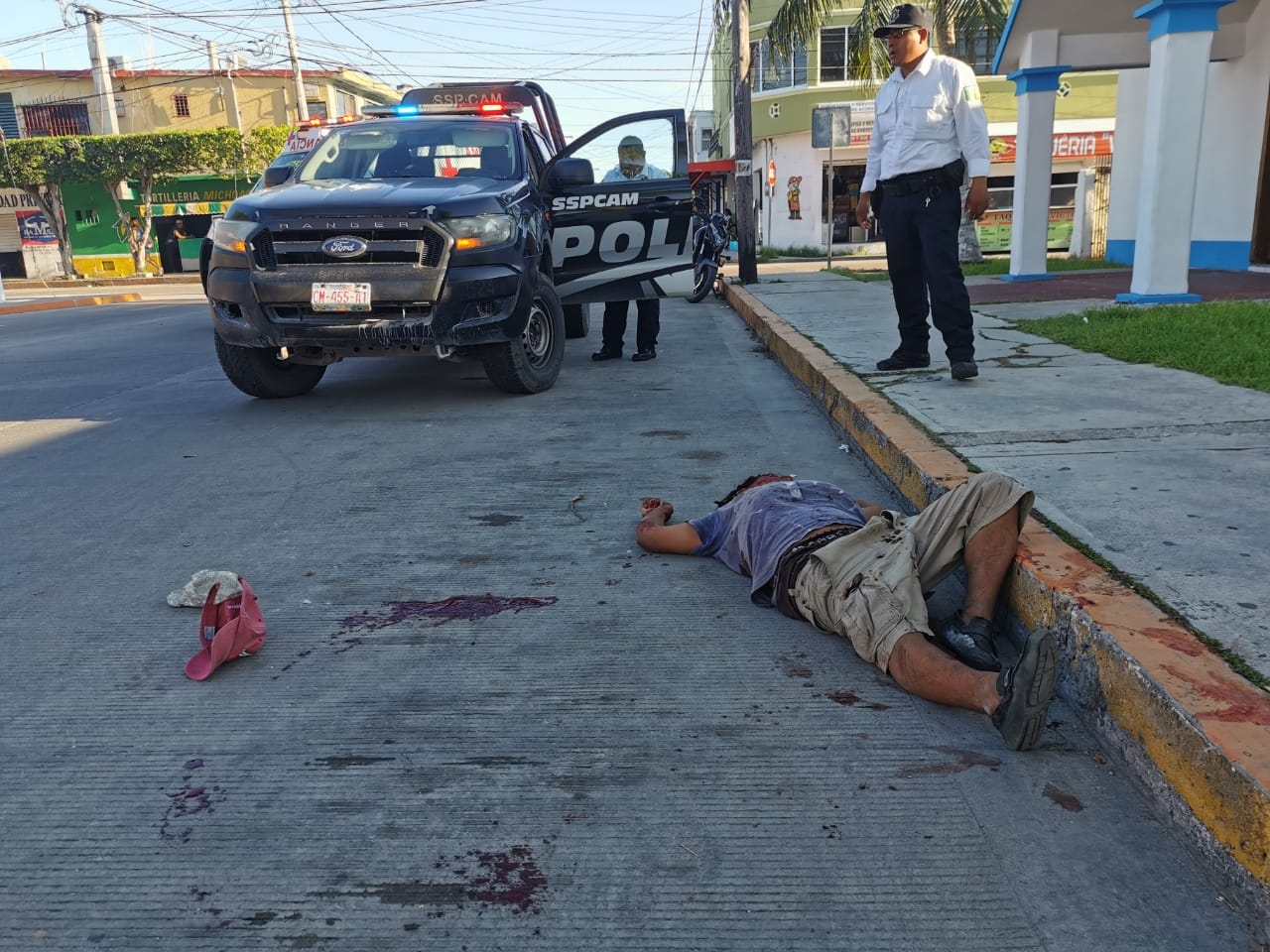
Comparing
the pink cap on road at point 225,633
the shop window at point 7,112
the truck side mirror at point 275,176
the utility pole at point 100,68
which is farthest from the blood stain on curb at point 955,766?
the shop window at point 7,112

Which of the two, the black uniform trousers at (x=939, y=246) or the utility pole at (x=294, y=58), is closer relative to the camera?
the black uniform trousers at (x=939, y=246)

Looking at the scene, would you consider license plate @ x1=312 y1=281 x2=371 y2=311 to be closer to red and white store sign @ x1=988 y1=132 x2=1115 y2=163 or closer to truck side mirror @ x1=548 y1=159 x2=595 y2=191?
truck side mirror @ x1=548 y1=159 x2=595 y2=191

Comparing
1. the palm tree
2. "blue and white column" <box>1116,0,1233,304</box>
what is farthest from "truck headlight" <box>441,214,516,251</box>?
the palm tree

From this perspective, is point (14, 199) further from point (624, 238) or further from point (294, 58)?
point (624, 238)

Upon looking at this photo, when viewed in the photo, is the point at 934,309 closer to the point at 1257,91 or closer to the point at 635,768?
the point at 635,768

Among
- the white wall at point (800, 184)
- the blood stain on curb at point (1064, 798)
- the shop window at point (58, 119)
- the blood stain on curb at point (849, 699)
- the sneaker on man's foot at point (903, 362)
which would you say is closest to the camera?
the blood stain on curb at point (1064, 798)

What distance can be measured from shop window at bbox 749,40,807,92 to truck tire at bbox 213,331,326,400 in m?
25.7

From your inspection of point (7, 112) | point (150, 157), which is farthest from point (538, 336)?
point (7, 112)

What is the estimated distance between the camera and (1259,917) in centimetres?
170

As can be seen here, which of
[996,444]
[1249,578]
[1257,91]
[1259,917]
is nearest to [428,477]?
[996,444]

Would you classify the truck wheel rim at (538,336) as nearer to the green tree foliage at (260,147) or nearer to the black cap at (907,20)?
the black cap at (907,20)

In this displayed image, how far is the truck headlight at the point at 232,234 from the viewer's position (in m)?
5.74

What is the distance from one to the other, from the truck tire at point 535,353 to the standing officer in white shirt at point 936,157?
2.41 metres

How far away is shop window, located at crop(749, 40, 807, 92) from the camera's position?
97.8ft
